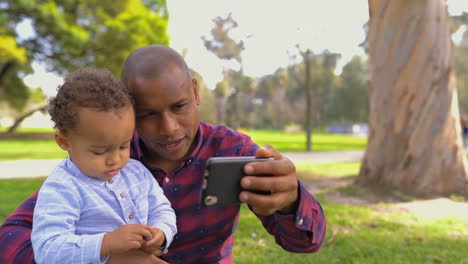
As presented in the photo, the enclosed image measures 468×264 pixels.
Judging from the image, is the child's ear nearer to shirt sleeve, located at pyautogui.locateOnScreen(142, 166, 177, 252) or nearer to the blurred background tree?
shirt sleeve, located at pyautogui.locateOnScreen(142, 166, 177, 252)

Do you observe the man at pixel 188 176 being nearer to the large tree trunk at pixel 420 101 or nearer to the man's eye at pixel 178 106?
the man's eye at pixel 178 106

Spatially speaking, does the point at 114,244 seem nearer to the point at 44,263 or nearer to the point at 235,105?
the point at 44,263

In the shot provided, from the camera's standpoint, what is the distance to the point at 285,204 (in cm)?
145

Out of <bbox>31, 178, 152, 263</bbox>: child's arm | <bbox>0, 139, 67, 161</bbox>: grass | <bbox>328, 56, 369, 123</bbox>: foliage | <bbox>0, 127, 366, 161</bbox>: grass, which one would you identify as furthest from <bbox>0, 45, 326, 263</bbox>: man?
<bbox>328, 56, 369, 123</bbox>: foliage

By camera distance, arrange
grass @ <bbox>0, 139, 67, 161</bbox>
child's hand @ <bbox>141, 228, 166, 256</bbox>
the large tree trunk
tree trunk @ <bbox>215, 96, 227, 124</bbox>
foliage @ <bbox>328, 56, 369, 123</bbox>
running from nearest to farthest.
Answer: child's hand @ <bbox>141, 228, 166, 256</bbox> < the large tree trunk < grass @ <bbox>0, 139, 67, 161</bbox> < foliage @ <bbox>328, 56, 369, 123</bbox> < tree trunk @ <bbox>215, 96, 227, 124</bbox>

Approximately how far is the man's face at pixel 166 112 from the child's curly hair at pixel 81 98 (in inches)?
5.1

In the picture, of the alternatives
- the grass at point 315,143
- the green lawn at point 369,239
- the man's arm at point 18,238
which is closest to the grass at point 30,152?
the green lawn at point 369,239

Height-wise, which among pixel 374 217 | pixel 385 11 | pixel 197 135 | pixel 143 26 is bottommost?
pixel 374 217

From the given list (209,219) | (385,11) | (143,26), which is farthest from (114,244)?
(143,26)

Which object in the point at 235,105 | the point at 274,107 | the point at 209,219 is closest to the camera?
the point at 209,219

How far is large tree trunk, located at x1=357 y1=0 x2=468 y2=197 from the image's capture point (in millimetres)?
6684

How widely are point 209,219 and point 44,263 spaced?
2.33ft

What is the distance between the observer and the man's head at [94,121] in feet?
4.48

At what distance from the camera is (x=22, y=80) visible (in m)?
26.5
